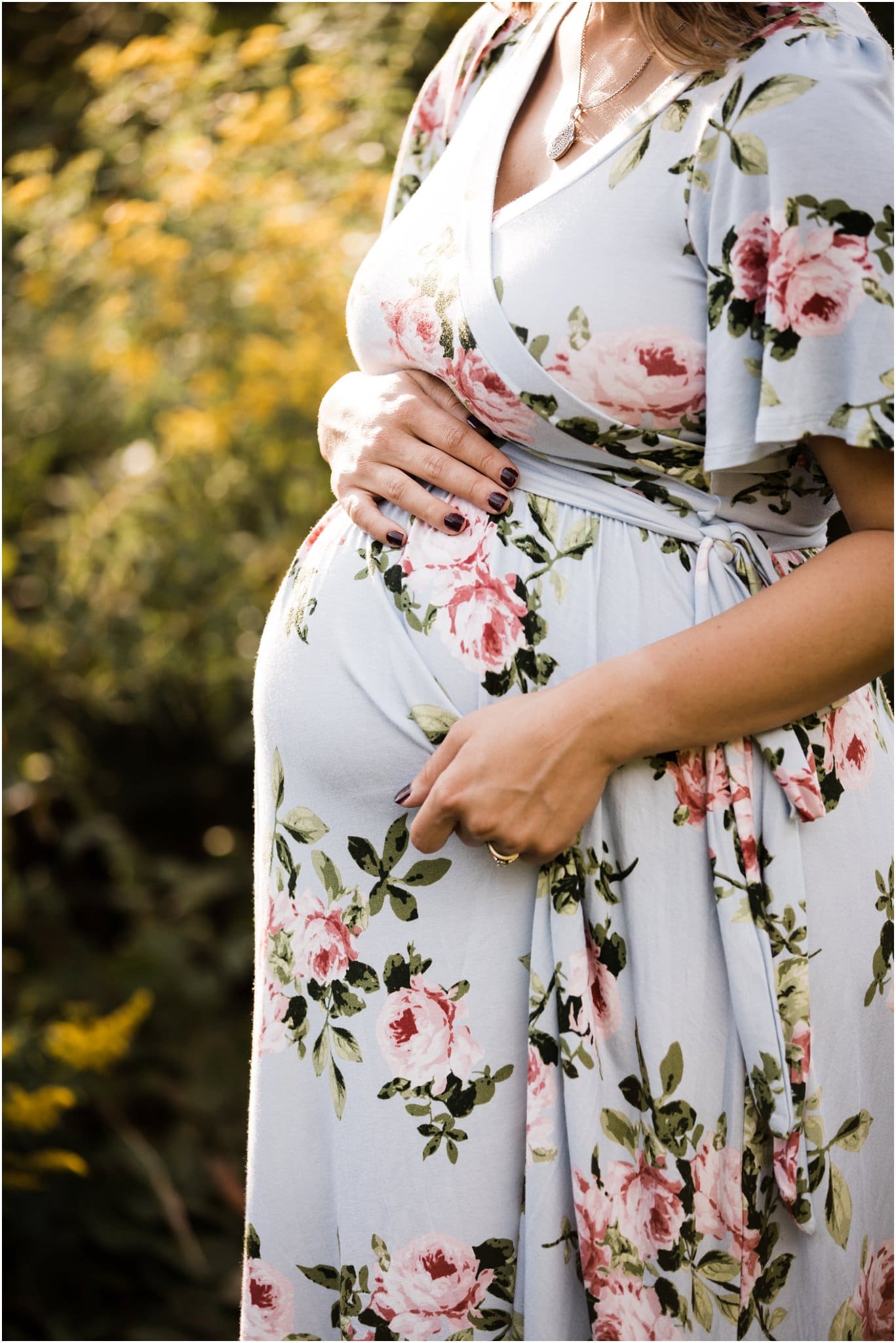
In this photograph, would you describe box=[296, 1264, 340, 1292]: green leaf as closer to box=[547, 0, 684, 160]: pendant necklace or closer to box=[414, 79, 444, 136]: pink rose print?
box=[547, 0, 684, 160]: pendant necklace

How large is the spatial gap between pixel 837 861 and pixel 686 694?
8.9 inches

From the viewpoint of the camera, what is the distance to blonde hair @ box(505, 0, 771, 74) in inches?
35.8

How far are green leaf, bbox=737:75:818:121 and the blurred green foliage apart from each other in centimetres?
152

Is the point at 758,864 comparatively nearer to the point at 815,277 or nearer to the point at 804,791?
the point at 804,791

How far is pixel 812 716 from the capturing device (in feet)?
3.24

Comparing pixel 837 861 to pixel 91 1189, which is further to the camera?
pixel 91 1189

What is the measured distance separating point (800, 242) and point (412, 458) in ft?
1.27

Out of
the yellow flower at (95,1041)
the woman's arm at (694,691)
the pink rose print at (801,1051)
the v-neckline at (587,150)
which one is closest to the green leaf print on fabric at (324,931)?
the woman's arm at (694,691)

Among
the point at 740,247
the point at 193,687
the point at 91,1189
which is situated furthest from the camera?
the point at 193,687

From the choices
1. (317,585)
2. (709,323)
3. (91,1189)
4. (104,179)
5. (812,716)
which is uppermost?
(104,179)

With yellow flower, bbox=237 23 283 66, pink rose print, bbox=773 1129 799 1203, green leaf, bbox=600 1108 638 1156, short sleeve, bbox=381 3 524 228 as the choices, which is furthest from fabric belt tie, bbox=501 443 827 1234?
yellow flower, bbox=237 23 283 66

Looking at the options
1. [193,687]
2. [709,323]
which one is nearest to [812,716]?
[709,323]

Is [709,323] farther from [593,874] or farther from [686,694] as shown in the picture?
[593,874]

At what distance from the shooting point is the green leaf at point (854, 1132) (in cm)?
99
